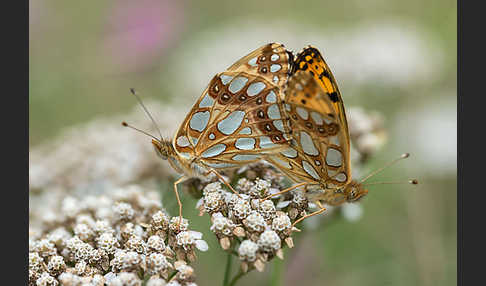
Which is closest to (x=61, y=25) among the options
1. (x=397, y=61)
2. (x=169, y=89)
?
(x=169, y=89)

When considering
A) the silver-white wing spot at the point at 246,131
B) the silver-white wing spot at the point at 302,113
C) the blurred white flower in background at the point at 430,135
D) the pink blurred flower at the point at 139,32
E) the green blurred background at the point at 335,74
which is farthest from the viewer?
the pink blurred flower at the point at 139,32

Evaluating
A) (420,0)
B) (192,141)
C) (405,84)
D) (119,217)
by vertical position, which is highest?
(420,0)

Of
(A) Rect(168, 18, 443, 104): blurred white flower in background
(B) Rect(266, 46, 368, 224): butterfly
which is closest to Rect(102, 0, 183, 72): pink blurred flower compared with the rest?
(A) Rect(168, 18, 443, 104): blurred white flower in background

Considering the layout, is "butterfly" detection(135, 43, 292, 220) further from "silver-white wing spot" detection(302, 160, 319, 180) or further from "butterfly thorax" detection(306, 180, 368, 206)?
"butterfly thorax" detection(306, 180, 368, 206)

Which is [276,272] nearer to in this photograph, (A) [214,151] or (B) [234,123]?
(A) [214,151]

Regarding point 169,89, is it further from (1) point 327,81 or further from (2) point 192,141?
(1) point 327,81

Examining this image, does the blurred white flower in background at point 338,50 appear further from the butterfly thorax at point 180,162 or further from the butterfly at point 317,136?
the butterfly thorax at point 180,162

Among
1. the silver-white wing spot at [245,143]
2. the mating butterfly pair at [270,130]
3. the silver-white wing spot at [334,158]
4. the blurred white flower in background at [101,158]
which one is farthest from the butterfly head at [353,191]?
the blurred white flower in background at [101,158]
